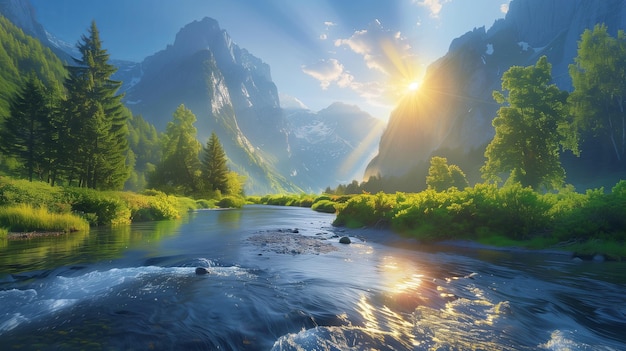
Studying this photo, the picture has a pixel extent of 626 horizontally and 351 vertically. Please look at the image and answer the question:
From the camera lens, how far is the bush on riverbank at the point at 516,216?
41.7 feet

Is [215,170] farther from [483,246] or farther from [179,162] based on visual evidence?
[483,246]

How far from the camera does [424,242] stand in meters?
16.5

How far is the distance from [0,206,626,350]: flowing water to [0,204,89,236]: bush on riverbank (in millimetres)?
5215

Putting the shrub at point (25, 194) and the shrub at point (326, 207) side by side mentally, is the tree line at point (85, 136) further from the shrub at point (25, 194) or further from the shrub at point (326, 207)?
the shrub at point (326, 207)

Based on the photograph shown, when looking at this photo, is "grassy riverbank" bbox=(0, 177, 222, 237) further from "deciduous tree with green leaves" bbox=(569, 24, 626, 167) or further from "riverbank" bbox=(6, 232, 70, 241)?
"deciduous tree with green leaves" bbox=(569, 24, 626, 167)

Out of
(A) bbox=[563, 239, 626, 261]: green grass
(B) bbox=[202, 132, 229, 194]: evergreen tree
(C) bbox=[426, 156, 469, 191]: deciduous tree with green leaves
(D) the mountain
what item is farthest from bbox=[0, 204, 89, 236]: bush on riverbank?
(D) the mountain

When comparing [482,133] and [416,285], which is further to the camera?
[482,133]

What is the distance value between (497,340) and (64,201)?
2414 cm

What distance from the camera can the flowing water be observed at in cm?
500

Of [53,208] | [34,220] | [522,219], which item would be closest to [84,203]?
[53,208]

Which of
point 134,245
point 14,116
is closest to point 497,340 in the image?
point 134,245

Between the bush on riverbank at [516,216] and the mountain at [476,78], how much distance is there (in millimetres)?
90856

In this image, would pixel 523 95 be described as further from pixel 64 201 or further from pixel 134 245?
pixel 64 201

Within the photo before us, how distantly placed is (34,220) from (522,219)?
78.9 ft
